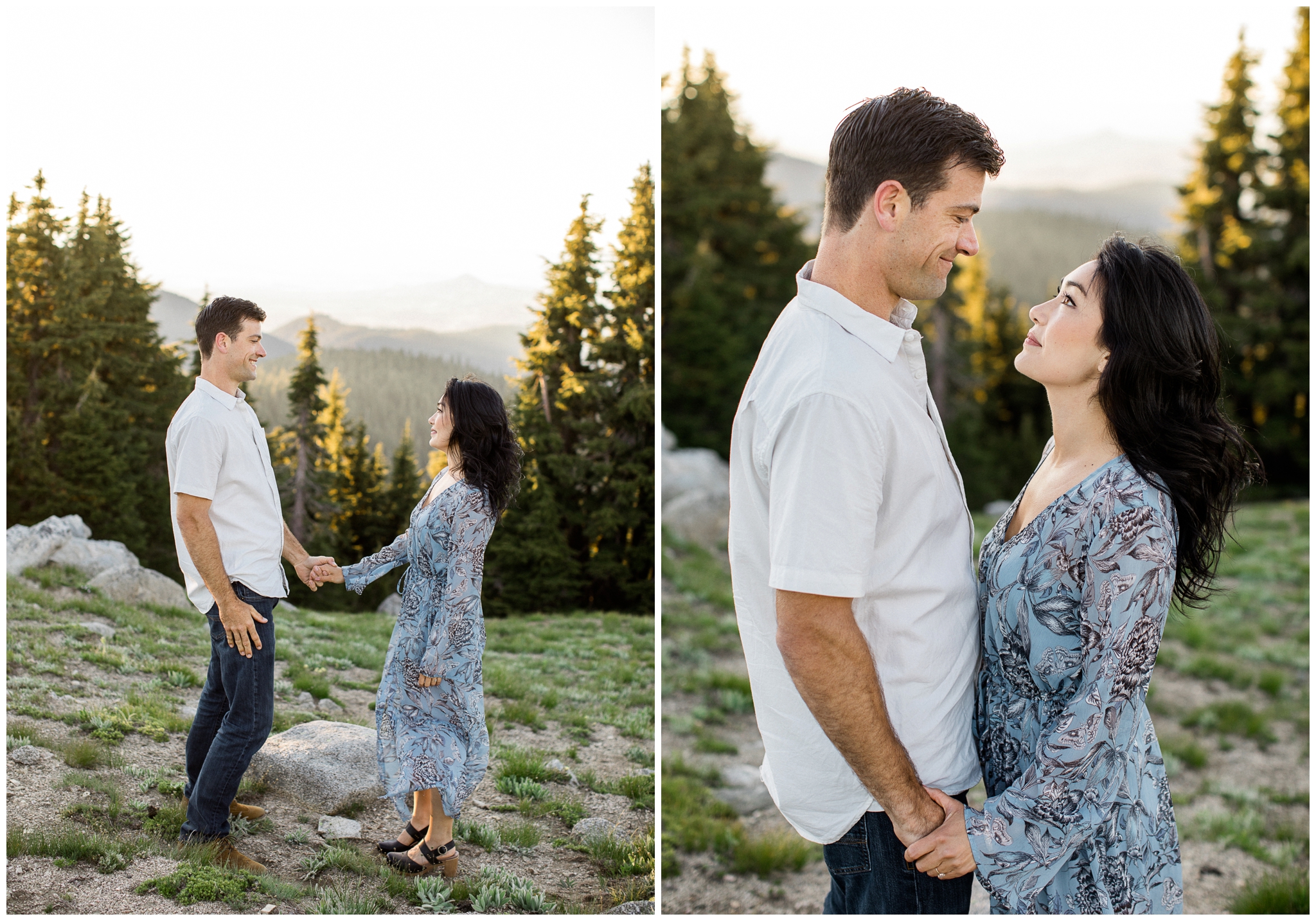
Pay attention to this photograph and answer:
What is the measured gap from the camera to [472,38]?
138 inches

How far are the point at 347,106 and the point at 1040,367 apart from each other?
114 inches

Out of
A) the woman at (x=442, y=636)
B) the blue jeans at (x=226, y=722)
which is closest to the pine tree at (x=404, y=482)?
the woman at (x=442, y=636)

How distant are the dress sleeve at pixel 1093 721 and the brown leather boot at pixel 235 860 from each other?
2404 millimetres

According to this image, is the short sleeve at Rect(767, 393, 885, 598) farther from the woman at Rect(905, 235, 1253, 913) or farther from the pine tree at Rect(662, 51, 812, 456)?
the pine tree at Rect(662, 51, 812, 456)

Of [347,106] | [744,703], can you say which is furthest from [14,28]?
[744,703]

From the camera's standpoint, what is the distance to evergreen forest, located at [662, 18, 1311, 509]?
16688 millimetres

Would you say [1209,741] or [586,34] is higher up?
[586,34]

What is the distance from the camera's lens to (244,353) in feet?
9.91

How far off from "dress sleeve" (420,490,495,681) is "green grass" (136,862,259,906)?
2.84ft

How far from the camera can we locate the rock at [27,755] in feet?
9.75

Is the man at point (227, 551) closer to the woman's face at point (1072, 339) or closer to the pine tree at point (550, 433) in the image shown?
the pine tree at point (550, 433)

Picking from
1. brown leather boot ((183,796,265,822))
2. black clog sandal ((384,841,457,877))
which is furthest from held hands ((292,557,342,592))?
black clog sandal ((384,841,457,877))

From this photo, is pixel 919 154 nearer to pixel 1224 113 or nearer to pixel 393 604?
pixel 393 604

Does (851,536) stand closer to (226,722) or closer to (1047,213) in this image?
(226,722)
